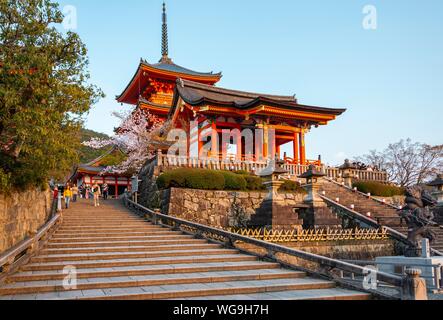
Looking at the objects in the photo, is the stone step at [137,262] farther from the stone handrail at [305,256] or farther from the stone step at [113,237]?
the stone step at [113,237]

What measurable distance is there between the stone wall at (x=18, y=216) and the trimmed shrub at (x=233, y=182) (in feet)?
27.2

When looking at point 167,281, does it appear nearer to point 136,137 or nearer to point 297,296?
point 297,296

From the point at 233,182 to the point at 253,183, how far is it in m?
1.17

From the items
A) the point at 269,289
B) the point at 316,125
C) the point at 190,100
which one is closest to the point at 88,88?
the point at 269,289

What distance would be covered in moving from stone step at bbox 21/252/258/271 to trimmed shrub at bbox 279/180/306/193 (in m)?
9.06

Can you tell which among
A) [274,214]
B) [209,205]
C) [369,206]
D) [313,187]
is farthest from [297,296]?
[369,206]

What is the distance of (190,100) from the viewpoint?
24.7 m

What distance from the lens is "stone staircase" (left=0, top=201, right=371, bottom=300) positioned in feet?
24.5

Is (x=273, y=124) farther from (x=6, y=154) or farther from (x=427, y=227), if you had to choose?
(x=6, y=154)

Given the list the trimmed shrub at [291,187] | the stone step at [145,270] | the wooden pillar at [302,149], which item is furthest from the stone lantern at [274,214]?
the wooden pillar at [302,149]

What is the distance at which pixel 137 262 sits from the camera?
9.99 m

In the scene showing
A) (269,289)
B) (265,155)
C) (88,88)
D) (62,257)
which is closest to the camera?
(269,289)

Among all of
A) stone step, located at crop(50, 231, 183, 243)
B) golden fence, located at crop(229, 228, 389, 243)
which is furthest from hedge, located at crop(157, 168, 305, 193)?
stone step, located at crop(50, 231, 183, 243)
